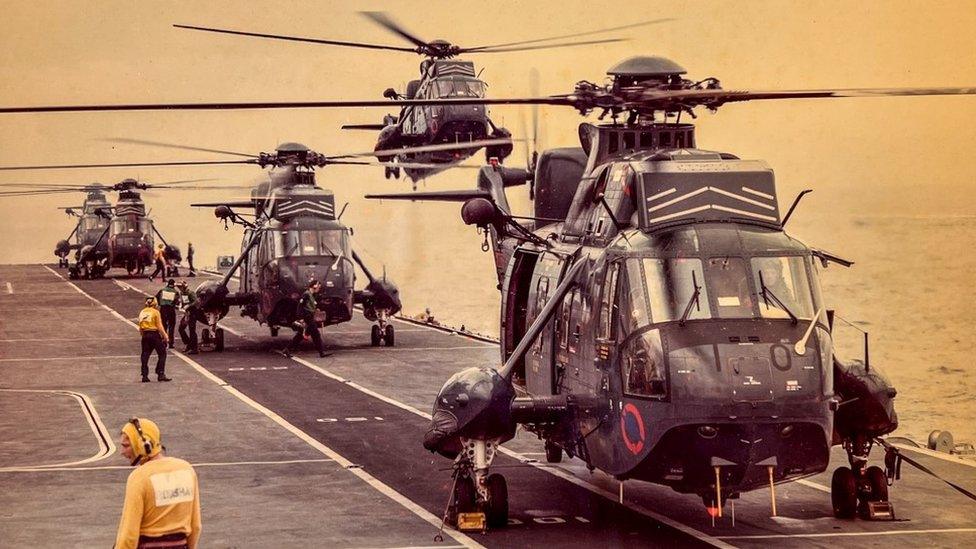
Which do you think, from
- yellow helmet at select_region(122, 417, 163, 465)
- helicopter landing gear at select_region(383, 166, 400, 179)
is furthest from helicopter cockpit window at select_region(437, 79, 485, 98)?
yellow helmet at select_region(122, 417, 163, 465)

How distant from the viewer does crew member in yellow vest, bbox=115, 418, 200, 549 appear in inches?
382

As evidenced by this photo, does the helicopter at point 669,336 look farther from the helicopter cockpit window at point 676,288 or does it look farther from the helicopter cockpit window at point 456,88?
the helicopter cockpit window at point 456,88

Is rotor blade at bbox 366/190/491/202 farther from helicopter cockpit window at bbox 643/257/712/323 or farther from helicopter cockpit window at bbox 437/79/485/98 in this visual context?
helicopter cockpit window at bbox 437/79/485/98

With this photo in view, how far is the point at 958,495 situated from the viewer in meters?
19.3

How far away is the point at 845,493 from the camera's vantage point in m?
17.7

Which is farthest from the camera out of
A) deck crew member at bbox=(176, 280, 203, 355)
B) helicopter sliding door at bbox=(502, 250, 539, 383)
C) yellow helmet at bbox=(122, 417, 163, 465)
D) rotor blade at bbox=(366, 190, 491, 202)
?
deck crew member at bbox=(176, 280, 203, 355)

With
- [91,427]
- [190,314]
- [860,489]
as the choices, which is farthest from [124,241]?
[860,489]

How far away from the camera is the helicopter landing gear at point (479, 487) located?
1738 cm

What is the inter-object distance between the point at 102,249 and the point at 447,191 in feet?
167

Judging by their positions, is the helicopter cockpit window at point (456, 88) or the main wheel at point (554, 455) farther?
the helicopter cockpit window at point (456, 88)

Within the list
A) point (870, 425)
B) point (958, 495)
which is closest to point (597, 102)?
point (870, 425)

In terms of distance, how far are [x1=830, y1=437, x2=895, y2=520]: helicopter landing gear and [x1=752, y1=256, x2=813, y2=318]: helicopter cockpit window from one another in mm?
2849

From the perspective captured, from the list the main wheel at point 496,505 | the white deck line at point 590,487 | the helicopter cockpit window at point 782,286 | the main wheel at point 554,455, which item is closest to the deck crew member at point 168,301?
the white deck line at point 590,487

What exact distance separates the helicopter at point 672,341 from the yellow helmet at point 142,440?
6.61 m
